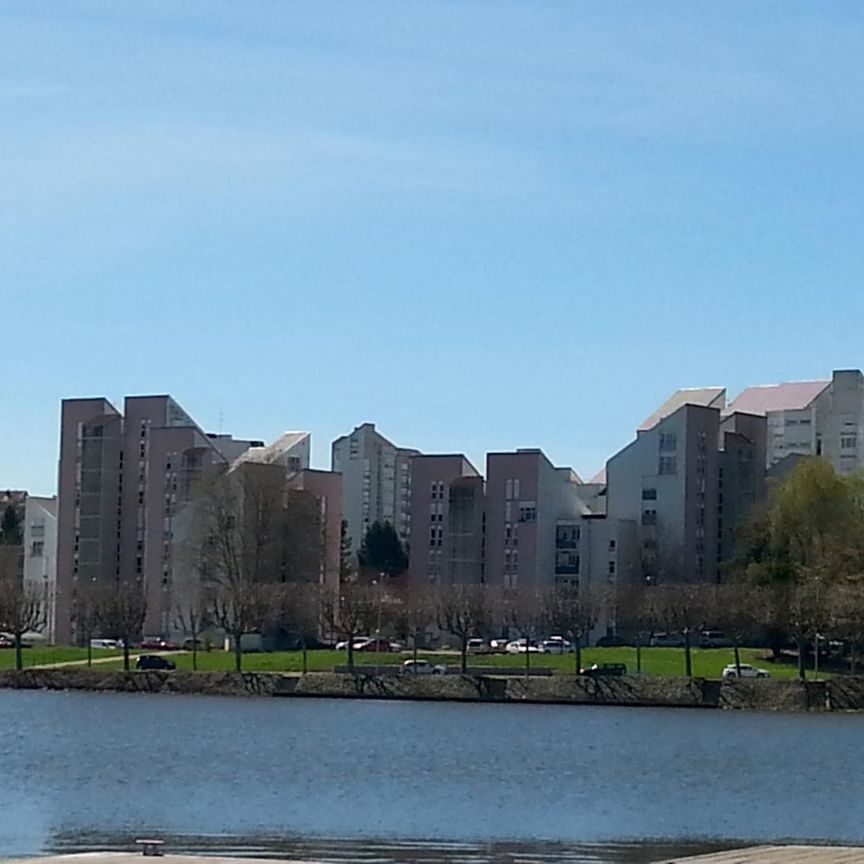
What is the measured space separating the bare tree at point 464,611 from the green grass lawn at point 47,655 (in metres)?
19.8

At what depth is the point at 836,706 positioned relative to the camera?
8950cm

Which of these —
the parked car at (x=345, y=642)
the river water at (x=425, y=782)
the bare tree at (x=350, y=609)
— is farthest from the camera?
the parked car at (x=345, y=642)

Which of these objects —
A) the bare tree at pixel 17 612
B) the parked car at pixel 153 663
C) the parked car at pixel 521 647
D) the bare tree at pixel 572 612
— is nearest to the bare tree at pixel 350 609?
the parked car at pixel 153 663

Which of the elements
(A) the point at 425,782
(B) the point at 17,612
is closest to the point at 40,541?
(B) the point at 17,612

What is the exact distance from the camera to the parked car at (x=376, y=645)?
11788 centimetres

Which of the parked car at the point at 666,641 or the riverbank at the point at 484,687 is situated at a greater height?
the parked car at the point at 666,641

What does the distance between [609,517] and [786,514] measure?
27073 millimetres

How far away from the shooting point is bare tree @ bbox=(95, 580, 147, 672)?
111 m

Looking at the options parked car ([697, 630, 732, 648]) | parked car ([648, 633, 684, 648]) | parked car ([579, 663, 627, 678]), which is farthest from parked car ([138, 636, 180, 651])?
parked car ([697, 630, 732, 648])

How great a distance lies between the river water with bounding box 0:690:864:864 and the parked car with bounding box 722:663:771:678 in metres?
11.8

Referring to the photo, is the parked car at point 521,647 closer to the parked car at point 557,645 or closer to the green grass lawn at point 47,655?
the parked car at point 557,645

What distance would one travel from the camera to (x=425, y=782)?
162 feet

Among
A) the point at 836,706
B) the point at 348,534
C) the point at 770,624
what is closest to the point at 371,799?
the point at 836,706

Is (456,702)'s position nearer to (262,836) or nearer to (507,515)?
(507,515)
